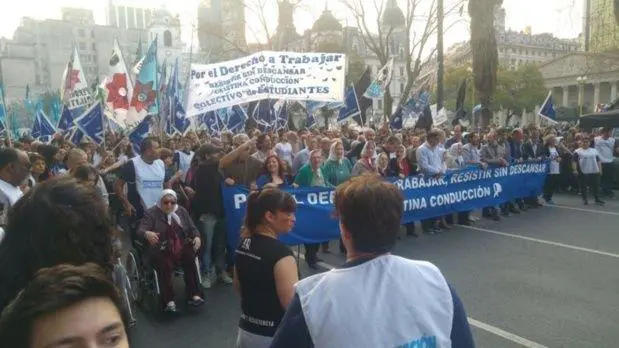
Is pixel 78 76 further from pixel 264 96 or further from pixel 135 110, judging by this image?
pixel 264 96

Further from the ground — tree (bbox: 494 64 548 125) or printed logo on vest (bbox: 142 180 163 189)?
tree (bbox: 494 64 548 125)

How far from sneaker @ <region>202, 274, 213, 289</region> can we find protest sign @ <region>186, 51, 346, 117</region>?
4.89 metres

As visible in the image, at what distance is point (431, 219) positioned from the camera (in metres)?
9.29

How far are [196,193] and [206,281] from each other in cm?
116

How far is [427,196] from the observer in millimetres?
9055

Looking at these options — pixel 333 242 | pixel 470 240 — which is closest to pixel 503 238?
pixel 470 240

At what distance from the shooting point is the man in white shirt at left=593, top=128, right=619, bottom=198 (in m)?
12.7

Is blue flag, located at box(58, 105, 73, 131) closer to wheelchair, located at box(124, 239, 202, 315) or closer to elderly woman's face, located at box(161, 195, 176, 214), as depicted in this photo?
wheelchair, located at box(124, 239, 202, 315)

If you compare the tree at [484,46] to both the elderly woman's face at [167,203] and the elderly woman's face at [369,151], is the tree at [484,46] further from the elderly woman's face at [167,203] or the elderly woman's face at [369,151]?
the elderly woman's face at [167,203]

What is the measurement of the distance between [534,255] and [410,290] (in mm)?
6527

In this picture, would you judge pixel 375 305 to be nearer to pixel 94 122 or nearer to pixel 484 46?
pixel 94 122

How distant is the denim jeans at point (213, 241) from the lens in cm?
644

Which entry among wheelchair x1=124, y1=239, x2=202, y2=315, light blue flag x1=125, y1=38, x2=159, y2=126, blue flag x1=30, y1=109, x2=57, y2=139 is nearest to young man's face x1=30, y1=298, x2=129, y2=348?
wheelchair x1=124, y1=239, x2=202, y2=315

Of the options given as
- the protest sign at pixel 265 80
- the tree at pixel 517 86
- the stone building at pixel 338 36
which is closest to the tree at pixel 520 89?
the tree at pixel 517 86
